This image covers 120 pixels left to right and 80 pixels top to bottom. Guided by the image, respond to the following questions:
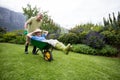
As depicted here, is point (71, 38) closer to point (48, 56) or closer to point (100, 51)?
point (100, 51)

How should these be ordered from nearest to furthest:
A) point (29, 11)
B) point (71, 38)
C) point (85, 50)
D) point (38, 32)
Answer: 1. point (38, 32)
2. point (85, 50)
3. point (71, 38)
4. point (29, 11)

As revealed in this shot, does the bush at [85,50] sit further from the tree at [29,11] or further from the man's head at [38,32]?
the tree at [29,11]

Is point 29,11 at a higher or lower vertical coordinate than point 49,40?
higher

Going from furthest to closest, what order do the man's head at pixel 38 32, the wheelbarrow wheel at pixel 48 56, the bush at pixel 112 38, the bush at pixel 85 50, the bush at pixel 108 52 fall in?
the bush at pixel 112 38 < the bush at pixel 85 50 < the bush at pixel 108 52 < the man's head at pixel 38 32 < the wheelbarrow wheel at pixel 48 56

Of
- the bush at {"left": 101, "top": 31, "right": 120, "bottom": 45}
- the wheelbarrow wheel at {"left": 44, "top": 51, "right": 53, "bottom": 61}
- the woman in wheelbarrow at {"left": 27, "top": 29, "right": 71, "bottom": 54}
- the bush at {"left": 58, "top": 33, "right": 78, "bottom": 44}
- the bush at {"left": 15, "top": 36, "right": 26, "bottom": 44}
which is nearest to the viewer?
the woman in wheelbarrow at {"left": 27, "top": 29, "right": 71, "bottom": 54}

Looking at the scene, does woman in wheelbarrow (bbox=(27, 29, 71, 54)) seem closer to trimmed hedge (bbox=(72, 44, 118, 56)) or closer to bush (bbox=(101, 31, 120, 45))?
trimmed hedge (bbox=(72, 44, 118, 56))

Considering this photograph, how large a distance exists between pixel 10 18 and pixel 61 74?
98.0 metres

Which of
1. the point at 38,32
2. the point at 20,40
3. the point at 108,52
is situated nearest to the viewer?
the point at 38,32

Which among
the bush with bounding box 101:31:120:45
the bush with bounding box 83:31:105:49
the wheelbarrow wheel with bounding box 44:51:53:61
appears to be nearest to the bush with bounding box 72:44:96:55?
the bush with bounding box 83:31:105:49

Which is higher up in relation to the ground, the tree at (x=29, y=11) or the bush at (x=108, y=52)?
the tree at (x=29, y=11)

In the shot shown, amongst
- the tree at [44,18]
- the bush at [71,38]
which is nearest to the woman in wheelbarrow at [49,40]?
the bush at [71,38]

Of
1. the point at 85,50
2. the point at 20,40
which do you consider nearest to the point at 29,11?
the point at 20,40

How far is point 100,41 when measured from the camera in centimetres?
768

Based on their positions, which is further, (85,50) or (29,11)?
(29,11)
